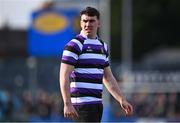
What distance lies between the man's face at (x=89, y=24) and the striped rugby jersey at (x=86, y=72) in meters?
0.07

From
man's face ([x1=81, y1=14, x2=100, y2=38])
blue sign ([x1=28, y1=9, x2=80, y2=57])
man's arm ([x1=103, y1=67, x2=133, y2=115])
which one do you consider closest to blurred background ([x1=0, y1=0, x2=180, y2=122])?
blue sign ([x1=28, y1=9, x2=80, y2=57])

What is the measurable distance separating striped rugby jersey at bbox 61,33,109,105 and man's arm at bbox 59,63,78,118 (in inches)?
5.5

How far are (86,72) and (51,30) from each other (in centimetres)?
2259

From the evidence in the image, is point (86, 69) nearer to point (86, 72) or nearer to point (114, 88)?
point (86, 72)

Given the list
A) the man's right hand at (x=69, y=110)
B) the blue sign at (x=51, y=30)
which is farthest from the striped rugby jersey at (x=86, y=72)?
the blue sign at (x=51, y=30)

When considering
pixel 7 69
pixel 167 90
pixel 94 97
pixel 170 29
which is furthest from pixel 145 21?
pixel 94 97

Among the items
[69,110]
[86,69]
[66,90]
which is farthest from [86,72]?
[69,110]

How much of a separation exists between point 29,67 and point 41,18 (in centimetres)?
Result: 357

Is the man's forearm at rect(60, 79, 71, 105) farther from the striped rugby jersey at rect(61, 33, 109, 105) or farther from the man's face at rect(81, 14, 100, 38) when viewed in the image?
the man's face at rect(81, 14, 100, 38)

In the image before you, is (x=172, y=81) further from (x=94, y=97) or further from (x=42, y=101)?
(x=94, y=97)

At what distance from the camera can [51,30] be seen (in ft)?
104

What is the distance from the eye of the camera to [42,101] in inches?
1160

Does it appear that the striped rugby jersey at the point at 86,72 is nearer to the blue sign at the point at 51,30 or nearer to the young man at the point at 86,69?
the young man at the point at 86,69

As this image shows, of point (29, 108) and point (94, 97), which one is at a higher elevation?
point (94, 97)
